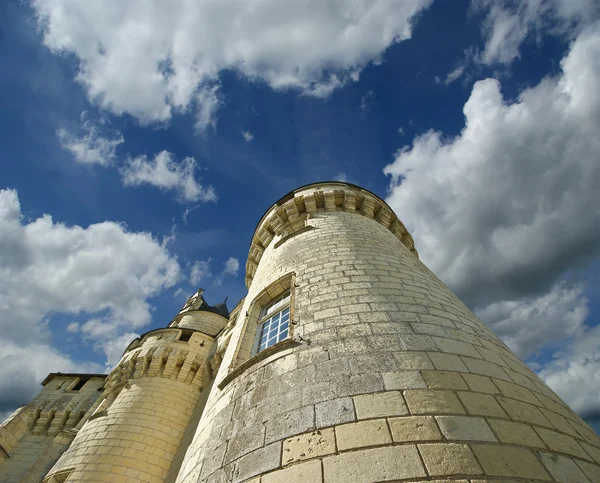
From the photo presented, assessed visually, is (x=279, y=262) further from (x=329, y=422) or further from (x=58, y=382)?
(x=58, y=382)

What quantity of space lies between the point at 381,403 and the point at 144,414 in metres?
9.54

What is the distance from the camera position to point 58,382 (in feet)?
57.7

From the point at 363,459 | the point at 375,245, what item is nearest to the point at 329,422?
the point at 363,459

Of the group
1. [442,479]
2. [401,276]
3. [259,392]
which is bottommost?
[442,479]

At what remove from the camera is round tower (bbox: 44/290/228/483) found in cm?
791

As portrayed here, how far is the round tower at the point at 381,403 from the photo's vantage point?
6.80 ft

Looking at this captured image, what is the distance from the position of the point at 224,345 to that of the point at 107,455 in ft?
13.9

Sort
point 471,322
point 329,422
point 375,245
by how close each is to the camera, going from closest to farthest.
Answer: point 329,422, point 471,322, point 375,245

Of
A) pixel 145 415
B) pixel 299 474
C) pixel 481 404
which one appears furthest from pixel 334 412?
pixel 145 415

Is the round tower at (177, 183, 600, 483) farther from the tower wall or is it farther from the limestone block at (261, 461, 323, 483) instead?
the tower wall

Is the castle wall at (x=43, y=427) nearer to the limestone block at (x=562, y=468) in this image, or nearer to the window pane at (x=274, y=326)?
the window pane at (x=274, y=326)

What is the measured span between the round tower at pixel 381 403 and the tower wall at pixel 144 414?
6056mm

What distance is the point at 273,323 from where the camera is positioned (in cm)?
516

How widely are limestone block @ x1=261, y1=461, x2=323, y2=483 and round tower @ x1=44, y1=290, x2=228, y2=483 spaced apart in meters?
7.28
